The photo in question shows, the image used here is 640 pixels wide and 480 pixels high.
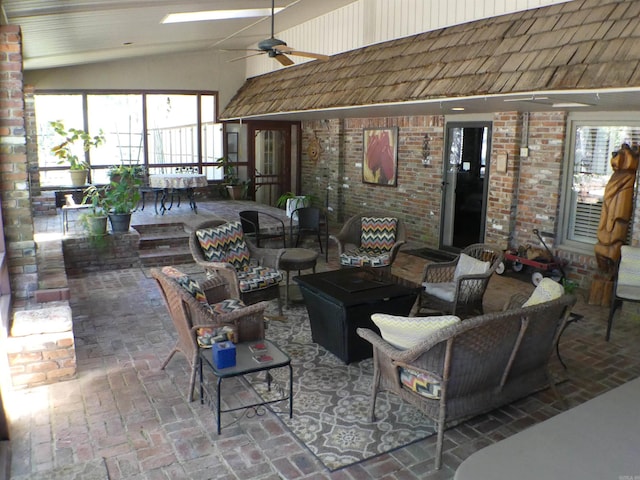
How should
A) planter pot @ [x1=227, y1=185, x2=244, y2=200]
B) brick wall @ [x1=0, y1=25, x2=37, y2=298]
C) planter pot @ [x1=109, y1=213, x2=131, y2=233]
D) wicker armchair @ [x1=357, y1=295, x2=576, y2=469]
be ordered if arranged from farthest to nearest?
planter pot @ [x1=227, y1=185, x2=244, y2=200]
planter pot @ [x1=109, y1=213, x2=131, y2=233]
brick wall @ [x1=0, y1=25, x2=37, y2=298]
wicker armchair @ [x1=357, y1=295, x2=576, y2=469]

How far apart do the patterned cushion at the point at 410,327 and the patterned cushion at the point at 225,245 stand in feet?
9.37

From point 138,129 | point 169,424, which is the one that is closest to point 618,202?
point 169,424

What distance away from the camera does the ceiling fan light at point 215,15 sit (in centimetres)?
764

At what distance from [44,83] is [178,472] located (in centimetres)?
1043

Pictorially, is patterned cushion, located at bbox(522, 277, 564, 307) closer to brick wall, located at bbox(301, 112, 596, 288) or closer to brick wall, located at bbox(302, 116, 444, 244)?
brick wall, located at bbox(301, 112, 596, 288)

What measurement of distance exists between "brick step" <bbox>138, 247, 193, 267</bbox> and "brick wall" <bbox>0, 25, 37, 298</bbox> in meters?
3.16

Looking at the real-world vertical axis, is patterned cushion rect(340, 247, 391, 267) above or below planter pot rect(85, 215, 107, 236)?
below

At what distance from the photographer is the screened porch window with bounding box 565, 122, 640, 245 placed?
697 centimetres

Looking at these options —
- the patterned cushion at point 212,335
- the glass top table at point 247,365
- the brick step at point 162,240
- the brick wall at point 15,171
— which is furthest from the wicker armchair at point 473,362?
the brick step at point 162,240

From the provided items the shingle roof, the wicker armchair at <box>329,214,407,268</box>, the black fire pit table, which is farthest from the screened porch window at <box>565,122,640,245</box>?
the black fire pit table

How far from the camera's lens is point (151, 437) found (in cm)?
374

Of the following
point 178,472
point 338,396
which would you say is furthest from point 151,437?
point 338,396

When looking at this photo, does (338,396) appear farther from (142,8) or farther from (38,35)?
(38,35)

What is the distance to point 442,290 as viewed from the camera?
5523mm
